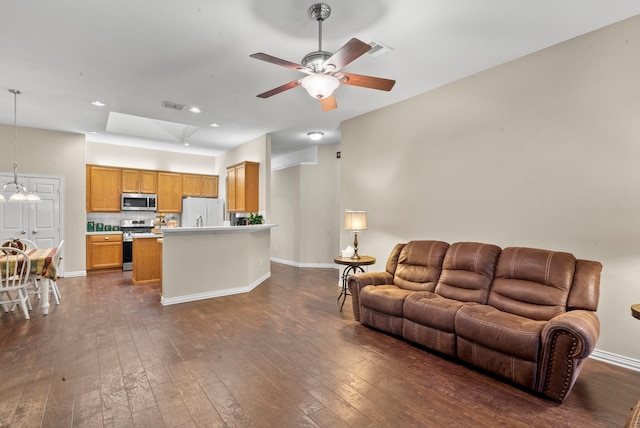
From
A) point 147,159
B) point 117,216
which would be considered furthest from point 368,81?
point 117,216

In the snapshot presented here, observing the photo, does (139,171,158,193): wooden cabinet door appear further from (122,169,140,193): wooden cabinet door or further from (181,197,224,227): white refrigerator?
(181,197,224,227): white refrigerator

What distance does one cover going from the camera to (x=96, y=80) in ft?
12.7

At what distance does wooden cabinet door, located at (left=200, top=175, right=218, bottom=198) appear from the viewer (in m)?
8.39

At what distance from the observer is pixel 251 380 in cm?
246

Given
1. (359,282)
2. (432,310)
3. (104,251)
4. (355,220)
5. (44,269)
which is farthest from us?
(104,251)

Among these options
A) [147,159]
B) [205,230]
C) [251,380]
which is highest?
[147,159]

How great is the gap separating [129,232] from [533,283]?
7.61 meters

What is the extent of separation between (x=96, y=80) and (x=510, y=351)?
5169 mm

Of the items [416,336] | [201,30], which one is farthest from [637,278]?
[201,30]

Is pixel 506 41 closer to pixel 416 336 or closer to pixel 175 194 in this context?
pixel 416 336

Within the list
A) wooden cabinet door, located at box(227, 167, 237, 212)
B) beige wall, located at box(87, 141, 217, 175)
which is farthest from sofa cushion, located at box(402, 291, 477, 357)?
beige wall, located at box(87, 141, 217, 175)

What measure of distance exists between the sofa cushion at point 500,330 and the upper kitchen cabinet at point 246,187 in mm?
A: 4826

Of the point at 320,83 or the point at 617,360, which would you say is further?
the point at 617,360

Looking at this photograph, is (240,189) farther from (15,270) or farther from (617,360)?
(617,360)
